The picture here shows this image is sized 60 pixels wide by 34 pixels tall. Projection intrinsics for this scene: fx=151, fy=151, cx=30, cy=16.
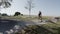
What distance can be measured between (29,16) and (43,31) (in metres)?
4.49

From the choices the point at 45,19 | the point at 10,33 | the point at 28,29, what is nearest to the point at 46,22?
the point at 45,19

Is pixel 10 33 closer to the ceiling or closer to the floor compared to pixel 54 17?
closer to the floor

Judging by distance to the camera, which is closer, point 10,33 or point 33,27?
point 10,33

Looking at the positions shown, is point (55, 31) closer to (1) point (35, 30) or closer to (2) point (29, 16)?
(1) point (35, 30)

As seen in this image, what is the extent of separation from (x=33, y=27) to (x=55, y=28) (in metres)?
1.36

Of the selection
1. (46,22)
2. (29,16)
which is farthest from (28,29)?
(29,16)

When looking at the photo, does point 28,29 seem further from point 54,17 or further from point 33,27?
point 54,17

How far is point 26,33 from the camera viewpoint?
8.69 meters

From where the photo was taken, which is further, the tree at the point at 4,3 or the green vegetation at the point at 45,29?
the tree at the point at 4,3

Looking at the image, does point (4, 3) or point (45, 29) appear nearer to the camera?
point (45, 29)

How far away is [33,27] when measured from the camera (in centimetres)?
938

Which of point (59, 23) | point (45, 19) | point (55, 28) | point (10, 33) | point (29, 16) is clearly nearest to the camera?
point (10, 33)

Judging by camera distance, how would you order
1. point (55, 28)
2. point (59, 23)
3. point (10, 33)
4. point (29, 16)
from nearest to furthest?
point (10, 33) < point (55, 28) < point (59, 23) < point (29, 16)

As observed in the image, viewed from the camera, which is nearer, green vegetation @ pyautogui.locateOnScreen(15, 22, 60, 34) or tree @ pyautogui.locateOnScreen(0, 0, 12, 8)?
green vegetation @ pyautogui.locateOnScreen(15, 22, 60, 34)
